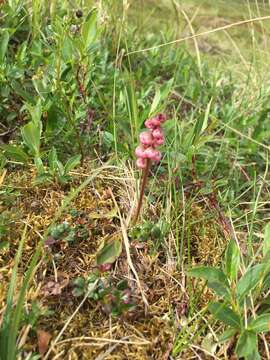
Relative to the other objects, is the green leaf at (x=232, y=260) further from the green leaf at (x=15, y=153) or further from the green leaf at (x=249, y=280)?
the green leaf at (x=15, y=153)

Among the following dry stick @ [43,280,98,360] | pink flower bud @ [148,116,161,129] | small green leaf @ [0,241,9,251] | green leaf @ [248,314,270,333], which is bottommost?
green leaf @ [248,314,270,333]

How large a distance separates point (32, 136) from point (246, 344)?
2.89 ft

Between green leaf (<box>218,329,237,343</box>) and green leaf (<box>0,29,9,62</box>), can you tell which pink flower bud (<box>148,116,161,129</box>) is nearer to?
green leaf (<box>218,329,237,343</box>)

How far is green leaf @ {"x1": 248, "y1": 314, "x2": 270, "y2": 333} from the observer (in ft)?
3.89

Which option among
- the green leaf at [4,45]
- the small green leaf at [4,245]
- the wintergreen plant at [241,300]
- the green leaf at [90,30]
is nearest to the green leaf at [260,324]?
the wintergreen plant at [241,300]

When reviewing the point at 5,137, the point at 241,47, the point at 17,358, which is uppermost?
the point at 5,137

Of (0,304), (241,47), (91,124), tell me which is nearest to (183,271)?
(0,304)

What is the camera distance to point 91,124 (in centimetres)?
188

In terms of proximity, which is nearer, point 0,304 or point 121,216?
point 0,304

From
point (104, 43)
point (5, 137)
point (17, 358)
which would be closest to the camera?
point (17, 358)

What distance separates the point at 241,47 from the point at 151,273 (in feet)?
8.85

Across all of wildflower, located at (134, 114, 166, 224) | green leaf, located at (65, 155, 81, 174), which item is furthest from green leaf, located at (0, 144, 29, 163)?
wildflower, located at (134, 114, 166, 224)

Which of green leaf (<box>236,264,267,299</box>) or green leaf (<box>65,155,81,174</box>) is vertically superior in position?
green leaf (<box>65,155,81,174</box>)

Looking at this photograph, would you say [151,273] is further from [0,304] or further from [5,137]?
[5,137]
